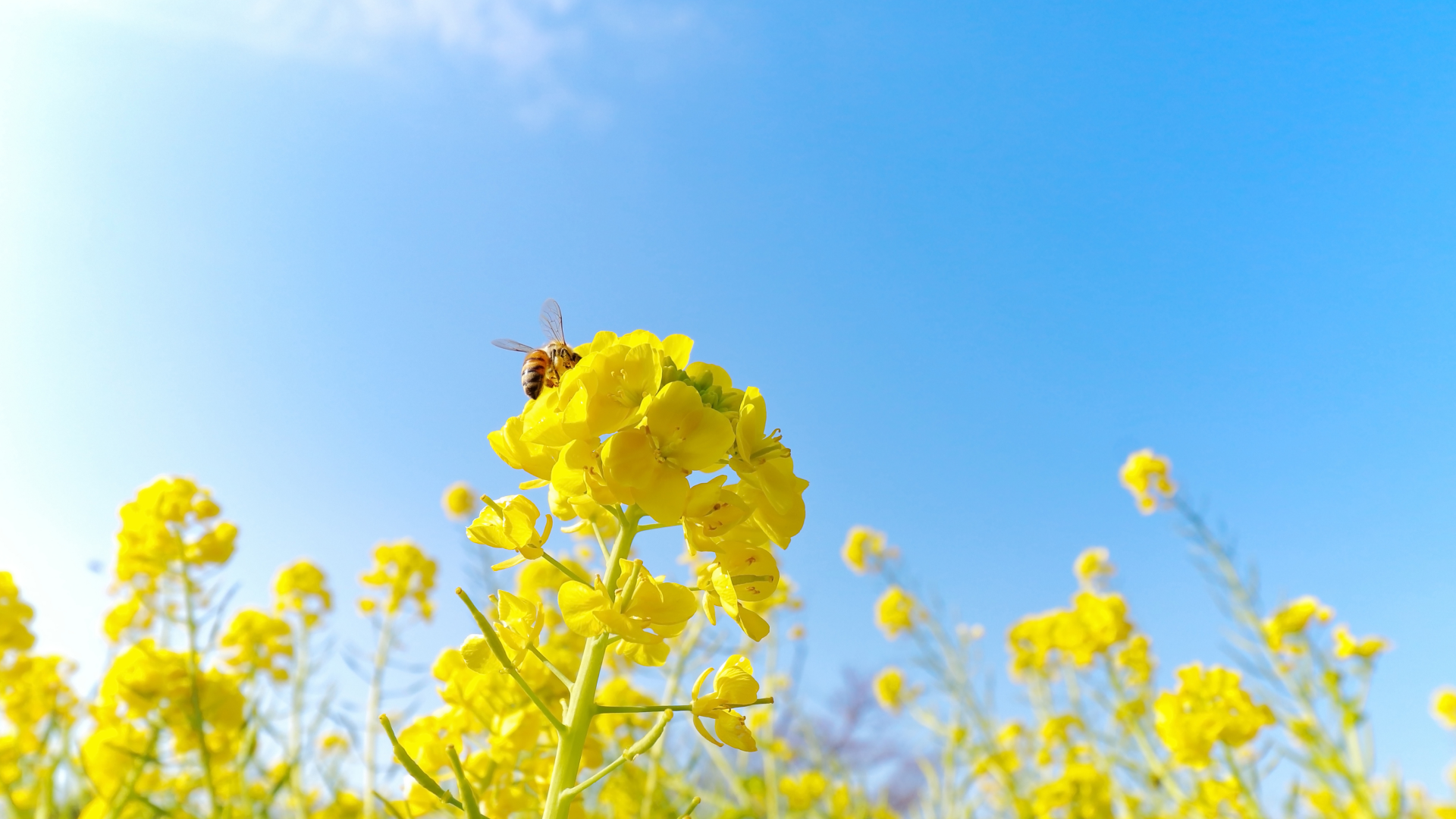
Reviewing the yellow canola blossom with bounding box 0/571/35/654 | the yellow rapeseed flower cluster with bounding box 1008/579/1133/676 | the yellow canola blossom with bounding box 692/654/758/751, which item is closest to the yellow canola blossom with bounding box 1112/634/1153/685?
the yellow rapeseed flower cluster with bounding box 1008/579/1133/676

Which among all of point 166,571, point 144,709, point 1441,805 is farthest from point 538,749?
point 1441,805

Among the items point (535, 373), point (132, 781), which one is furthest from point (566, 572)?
point (132, 781)

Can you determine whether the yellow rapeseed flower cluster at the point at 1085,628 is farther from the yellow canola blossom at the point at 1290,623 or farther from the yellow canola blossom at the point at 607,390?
the yellow canola blossom at the point at 607,390

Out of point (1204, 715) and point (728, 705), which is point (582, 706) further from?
point (1204, 715)

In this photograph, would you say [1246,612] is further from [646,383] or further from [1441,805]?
[646,383]

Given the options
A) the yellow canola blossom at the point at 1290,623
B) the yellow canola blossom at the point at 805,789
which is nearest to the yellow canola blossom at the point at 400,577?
the yellow canola blossom at the point at 805,789
